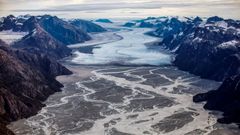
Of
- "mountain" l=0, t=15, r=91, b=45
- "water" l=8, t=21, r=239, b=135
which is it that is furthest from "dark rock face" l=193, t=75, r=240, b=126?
"mountain" l=0, t=15, r=91, b=45

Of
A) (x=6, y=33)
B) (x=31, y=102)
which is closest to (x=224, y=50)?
(x=31, y=102)

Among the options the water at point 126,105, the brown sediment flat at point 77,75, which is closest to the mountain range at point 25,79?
the water at point 126,105

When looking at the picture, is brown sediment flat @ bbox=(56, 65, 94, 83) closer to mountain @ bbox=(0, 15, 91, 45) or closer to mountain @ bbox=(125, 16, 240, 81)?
mountain @ bbox=(125, 16, 240, 81)

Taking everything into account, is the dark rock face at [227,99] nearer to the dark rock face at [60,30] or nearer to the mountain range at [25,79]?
the mountain range at [25,79]

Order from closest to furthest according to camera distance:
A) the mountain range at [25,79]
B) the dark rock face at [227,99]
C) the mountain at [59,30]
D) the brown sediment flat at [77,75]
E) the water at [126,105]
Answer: the water at [126,105]
the dark rock face at [227,99]
the mountain range at [25,79]
the brown sediment flat at [77,75]
the mountain at [59,30]

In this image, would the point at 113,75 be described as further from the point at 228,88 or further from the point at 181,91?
the point at 228,88

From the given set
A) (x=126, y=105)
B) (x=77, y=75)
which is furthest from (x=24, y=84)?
(x=77, y=75)

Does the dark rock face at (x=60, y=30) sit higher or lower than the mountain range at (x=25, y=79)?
lower
